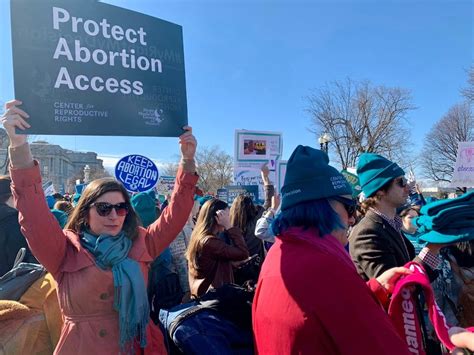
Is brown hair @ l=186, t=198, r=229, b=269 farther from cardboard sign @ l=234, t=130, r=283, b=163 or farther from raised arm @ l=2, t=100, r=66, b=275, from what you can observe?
cardboard sign @ l=234, t=130, r=283, b=163

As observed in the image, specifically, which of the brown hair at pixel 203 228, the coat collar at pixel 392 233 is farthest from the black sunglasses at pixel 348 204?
the brown hair at pixel 203 228

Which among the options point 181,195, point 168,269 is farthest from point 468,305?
point 168,269

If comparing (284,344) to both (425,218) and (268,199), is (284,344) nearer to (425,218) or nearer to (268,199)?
(425,218)

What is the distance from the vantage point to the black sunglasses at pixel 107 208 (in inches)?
100

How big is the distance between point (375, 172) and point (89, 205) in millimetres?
2170

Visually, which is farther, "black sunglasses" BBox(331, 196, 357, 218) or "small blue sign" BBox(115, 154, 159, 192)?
"small blue sign" BBox(115, 154, 159, 192)

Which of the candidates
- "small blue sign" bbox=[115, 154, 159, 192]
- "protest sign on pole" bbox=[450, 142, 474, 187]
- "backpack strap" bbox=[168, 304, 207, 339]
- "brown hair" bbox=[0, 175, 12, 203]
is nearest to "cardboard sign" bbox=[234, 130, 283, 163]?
"small blue sign" bbox=[115, 154, 159, 192]

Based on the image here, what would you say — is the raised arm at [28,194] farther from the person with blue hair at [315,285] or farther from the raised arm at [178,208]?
the person with blue hair at [315,285]

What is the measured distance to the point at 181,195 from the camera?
105 inches

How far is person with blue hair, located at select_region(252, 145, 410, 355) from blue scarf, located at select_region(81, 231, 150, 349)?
976 millimetres

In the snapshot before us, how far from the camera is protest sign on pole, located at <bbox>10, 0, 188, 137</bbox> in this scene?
230 cm

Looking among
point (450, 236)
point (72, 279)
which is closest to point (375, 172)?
point (450, 236)

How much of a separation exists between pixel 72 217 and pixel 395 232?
90.0 inches

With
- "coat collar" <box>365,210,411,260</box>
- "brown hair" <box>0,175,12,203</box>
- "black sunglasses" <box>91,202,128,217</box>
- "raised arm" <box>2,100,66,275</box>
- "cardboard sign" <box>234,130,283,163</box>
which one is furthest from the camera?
"cardboard sign" <box>234,130,283,163</box>
